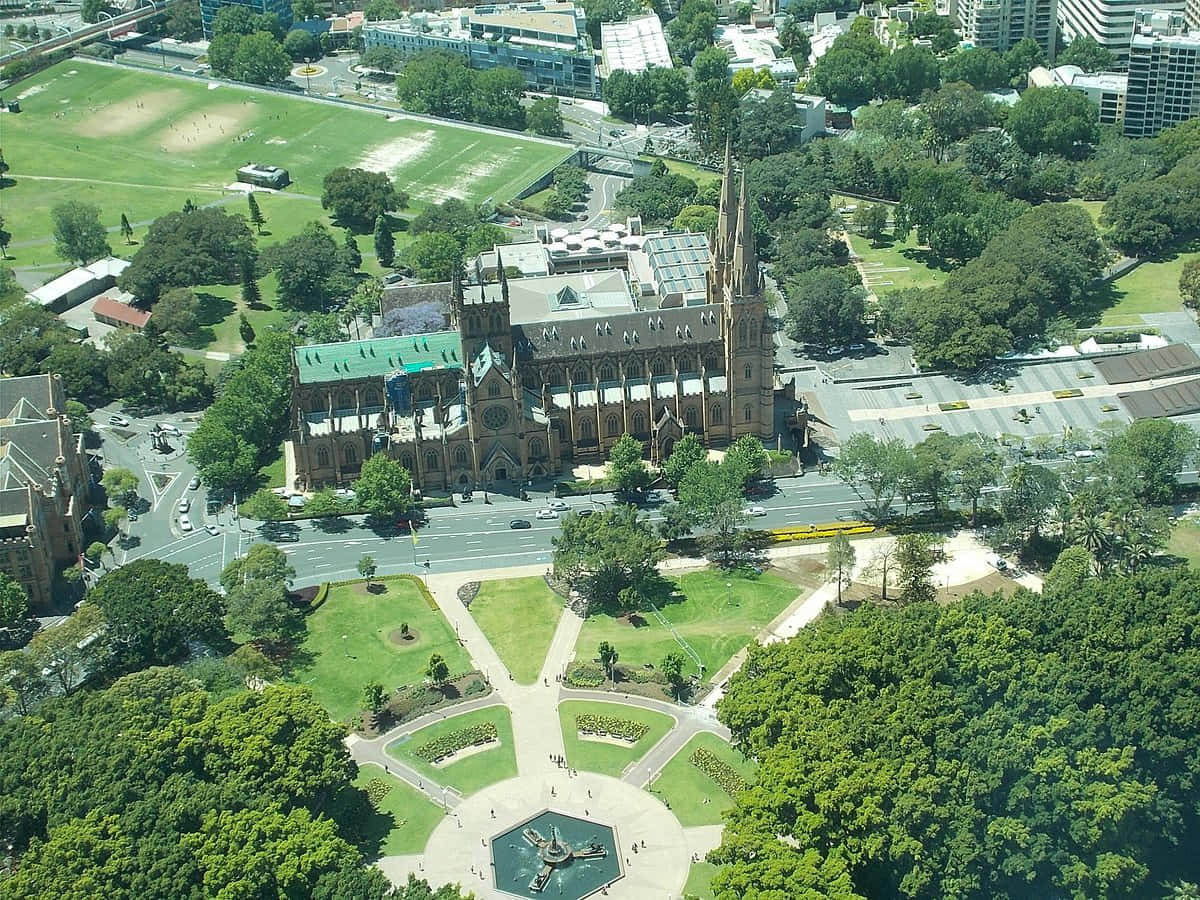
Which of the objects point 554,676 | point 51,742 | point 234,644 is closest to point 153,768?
point 51,742

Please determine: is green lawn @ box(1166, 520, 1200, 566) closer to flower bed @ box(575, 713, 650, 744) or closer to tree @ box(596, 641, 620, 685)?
tree @ box(596, 641, 620, 685)

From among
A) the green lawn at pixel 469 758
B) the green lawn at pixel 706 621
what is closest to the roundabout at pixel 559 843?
the green lawn at pixel 469 758

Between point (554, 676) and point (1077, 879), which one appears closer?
point (1077, 879)

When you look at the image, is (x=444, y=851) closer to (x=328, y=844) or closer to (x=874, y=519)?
(x=328, y=844)

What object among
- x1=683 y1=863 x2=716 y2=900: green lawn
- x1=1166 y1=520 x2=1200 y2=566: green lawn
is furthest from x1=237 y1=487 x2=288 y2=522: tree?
x1=1166 y1=520 x2=1200 y2=566: green lawn

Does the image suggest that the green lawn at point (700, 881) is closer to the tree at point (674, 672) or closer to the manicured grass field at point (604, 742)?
the manicured grass field at point (604, 742)
